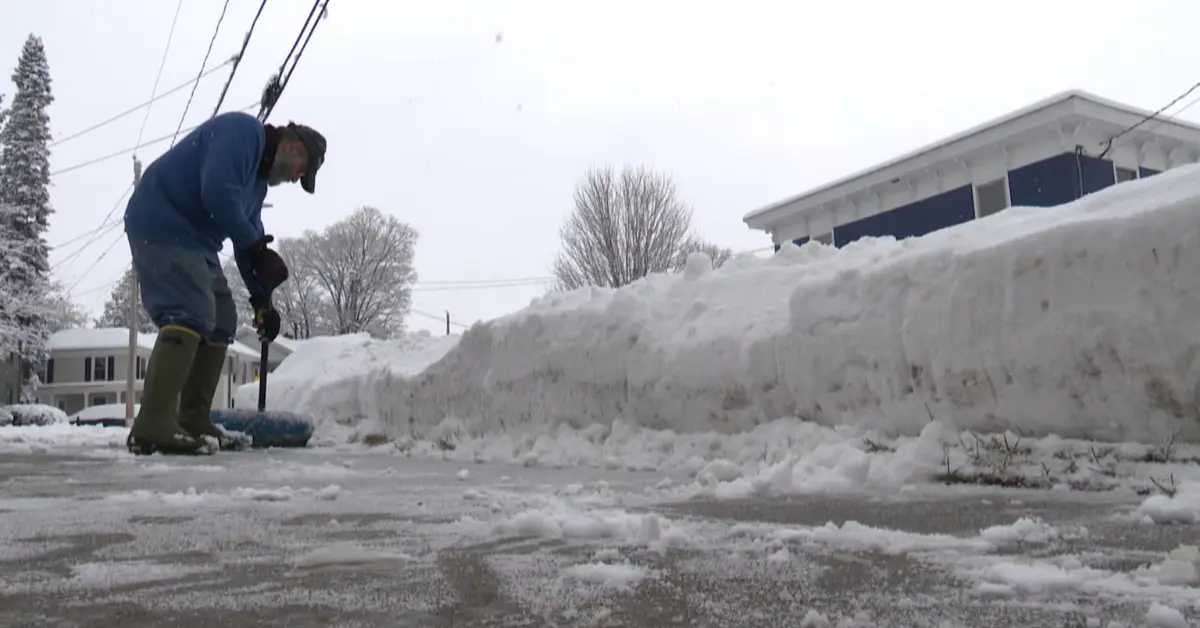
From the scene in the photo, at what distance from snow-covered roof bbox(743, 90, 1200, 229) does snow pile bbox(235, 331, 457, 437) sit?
10.7m

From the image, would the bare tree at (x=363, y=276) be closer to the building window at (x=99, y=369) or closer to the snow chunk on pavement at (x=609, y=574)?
the building window at (x=99, y=369)

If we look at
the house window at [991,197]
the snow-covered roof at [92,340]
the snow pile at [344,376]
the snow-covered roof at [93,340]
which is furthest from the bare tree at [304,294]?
the house window at [991,197]

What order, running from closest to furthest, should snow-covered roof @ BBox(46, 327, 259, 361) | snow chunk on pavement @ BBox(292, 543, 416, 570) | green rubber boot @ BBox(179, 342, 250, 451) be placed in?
snow chunk on pavement @ BBox(292, 543, 416, 570), green rubber boot @ BBox(179, 342, 250, 451), snow-covered roof @ BBox(46, 327, 259, 361)

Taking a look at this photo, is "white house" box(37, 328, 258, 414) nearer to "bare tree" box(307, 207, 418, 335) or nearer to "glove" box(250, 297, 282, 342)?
"bare tree" box(307, 207, 418, 335)

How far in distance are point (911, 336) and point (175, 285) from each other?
4.03 meters

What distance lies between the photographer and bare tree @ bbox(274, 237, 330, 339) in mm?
50812

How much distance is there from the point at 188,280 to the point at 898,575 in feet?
14.5

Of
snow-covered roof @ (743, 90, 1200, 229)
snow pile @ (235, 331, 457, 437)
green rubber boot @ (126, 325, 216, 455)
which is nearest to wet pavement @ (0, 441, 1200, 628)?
green rubber boot @ (126, 325, 216, 455)

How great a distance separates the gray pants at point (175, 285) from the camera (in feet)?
16.6

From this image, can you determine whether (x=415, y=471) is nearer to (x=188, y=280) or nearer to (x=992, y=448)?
(x=188, y=280)

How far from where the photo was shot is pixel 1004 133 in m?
16.6

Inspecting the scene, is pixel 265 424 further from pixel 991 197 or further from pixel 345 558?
pixel 991 197

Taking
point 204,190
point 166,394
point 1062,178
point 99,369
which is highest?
point 1062,178

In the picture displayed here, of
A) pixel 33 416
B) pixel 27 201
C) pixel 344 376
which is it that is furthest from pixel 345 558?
pixel 27 201
